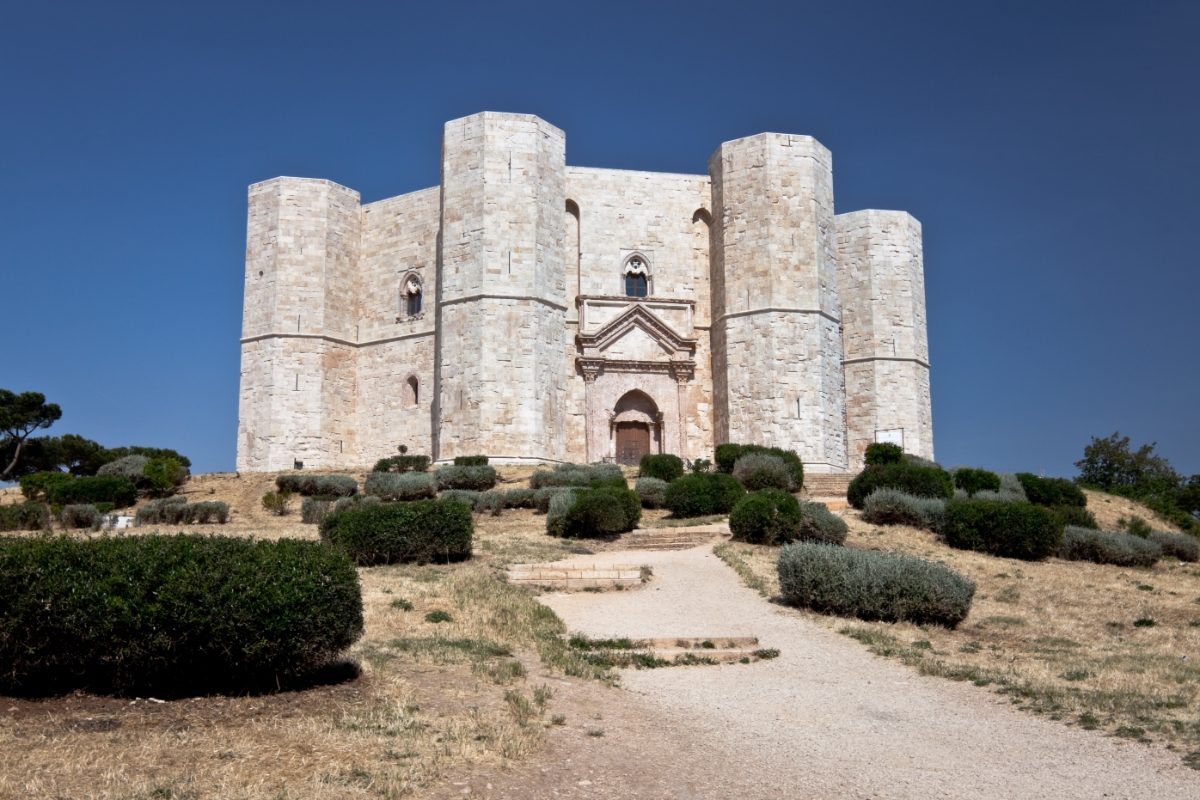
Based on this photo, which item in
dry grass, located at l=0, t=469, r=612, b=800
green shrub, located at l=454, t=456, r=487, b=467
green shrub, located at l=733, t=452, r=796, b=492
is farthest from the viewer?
green shrub, located at l=454, t=456, r=487, b=467

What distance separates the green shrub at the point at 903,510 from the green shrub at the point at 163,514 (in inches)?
513

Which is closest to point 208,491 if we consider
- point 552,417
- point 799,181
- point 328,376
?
point 328,376

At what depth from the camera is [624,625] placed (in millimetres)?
10477

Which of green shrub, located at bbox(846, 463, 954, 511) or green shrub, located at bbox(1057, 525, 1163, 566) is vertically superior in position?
green shrub, located at bbox(846, 463, 954, 511)

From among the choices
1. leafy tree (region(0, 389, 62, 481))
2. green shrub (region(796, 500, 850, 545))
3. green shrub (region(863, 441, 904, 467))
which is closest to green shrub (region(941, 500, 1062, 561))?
green shrub (region(796, 500, 850, 545))

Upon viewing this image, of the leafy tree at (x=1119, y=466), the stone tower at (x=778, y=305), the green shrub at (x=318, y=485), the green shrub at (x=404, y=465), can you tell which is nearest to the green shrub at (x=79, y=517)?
the green shrub at (x=318, y=485)

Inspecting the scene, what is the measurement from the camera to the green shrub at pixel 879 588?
1112 cm

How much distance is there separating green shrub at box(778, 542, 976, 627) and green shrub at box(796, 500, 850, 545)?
464 centimetres

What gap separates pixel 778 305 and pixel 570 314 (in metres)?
6.27

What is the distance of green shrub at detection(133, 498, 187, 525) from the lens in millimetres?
20375

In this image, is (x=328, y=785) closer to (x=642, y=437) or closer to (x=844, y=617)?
(x=844, y=617)

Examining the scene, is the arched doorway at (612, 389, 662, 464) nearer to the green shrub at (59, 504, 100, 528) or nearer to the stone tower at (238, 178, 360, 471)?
the stone tower at (238, 178, 360, 471)

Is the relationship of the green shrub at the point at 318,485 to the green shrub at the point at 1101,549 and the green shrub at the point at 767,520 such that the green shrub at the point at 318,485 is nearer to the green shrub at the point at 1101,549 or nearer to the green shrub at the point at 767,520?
the green shrub at the point at 767,520

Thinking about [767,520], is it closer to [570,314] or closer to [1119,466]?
[570,314]
